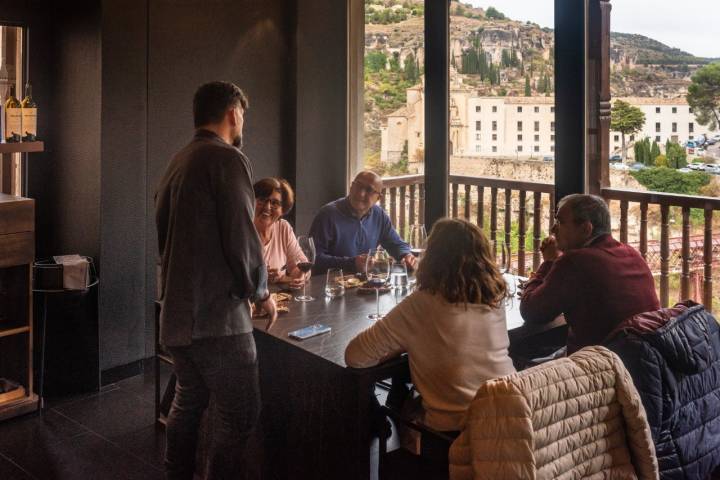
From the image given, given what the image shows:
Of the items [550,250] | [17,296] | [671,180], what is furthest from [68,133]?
[671,180]

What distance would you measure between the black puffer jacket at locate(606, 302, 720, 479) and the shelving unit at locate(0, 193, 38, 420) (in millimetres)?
2612

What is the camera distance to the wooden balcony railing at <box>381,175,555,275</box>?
4598 millimetres

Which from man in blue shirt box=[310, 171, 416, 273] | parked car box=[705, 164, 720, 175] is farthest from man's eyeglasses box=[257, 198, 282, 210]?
parked car box=[705, 164, 720, 175]

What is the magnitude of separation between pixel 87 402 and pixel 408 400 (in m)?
2.00

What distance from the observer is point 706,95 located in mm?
3414

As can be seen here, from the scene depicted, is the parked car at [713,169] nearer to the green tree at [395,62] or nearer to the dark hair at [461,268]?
the dark hair at [461,268]

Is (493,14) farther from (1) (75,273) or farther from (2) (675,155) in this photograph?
(1) (75,273)

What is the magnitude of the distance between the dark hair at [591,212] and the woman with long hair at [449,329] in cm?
60

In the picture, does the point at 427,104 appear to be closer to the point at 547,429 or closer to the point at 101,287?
the point at 101,287

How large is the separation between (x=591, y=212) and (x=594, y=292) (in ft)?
0.97

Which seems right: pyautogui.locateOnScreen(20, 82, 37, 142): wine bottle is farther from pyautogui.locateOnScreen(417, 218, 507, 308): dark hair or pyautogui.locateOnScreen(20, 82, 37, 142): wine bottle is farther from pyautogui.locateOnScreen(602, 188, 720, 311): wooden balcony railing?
pyautogui.locateOnScreen(602, 188, 720, 311): wooden balcony railing

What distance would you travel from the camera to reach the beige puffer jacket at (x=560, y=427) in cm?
166

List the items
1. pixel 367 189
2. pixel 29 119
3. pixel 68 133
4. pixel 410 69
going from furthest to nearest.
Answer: pixel 410 69 → pixel 68 133 → pixel 367 189 → pixel 29 119

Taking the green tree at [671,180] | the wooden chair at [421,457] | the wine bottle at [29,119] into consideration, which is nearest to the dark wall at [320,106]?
the wine bottle at [29,119]
